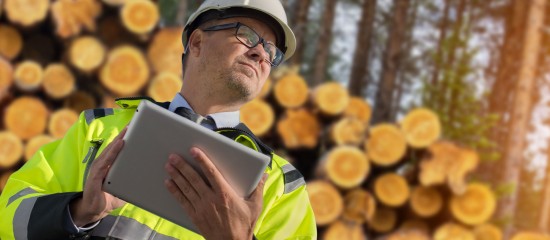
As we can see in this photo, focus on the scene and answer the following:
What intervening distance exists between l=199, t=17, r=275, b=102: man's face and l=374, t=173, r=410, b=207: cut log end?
2544 millimetres

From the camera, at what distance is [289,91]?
4.08 meters

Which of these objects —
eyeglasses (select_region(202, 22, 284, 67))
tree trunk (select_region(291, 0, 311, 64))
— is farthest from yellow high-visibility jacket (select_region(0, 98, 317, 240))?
tree trunk (select_region(291, 0, 311, 64))

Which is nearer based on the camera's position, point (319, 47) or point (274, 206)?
point (274, 206)

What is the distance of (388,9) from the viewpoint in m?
5.50

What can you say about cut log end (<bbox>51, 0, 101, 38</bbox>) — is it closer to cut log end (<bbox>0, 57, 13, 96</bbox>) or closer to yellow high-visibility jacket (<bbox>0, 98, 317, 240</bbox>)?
cut log end (<bbox>0, 57, 13, 96</bbox>)

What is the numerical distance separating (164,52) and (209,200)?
9.41 feet

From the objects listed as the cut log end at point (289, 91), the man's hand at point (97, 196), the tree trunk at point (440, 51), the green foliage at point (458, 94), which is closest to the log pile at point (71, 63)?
the cut log end at point (289, 91)

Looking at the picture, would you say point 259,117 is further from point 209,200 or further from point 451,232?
point 209,200

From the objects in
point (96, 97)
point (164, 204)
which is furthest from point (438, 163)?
point (164, 204)

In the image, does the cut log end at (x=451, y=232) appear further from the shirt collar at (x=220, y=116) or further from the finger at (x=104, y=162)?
the finger at (x=104, y=162)

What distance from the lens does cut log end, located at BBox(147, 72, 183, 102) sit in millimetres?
3922

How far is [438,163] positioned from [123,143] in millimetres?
3133

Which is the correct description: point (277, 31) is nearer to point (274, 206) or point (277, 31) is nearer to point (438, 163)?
point (274, 206)

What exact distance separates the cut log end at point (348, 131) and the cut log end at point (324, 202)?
28cm
